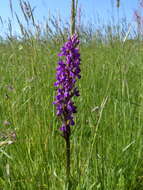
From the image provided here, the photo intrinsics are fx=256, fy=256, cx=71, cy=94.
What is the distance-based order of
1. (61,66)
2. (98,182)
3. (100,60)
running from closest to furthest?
1. (61,66)
2. (98,182)
3. (100,60)

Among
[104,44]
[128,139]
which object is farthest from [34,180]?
[104,44]

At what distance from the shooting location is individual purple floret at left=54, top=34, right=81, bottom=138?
0.96 m

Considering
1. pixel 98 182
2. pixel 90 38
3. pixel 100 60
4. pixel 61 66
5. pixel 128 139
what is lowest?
pixel 98 182

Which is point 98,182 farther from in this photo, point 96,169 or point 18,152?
point 18,152

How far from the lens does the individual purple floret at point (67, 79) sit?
0.96m

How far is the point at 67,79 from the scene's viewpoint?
37.7 inches

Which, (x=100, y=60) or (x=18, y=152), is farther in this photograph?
(x=100, y=60)

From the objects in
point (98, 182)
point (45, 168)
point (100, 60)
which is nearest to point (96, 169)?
point (98, 182)

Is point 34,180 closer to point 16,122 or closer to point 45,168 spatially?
point 45,168

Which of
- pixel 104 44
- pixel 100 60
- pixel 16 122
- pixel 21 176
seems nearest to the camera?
pixel 21 176

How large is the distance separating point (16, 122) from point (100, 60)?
2.18 m

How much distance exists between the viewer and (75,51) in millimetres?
967

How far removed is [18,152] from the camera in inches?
50.7

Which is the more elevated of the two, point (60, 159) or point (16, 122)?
point (16, 122)
